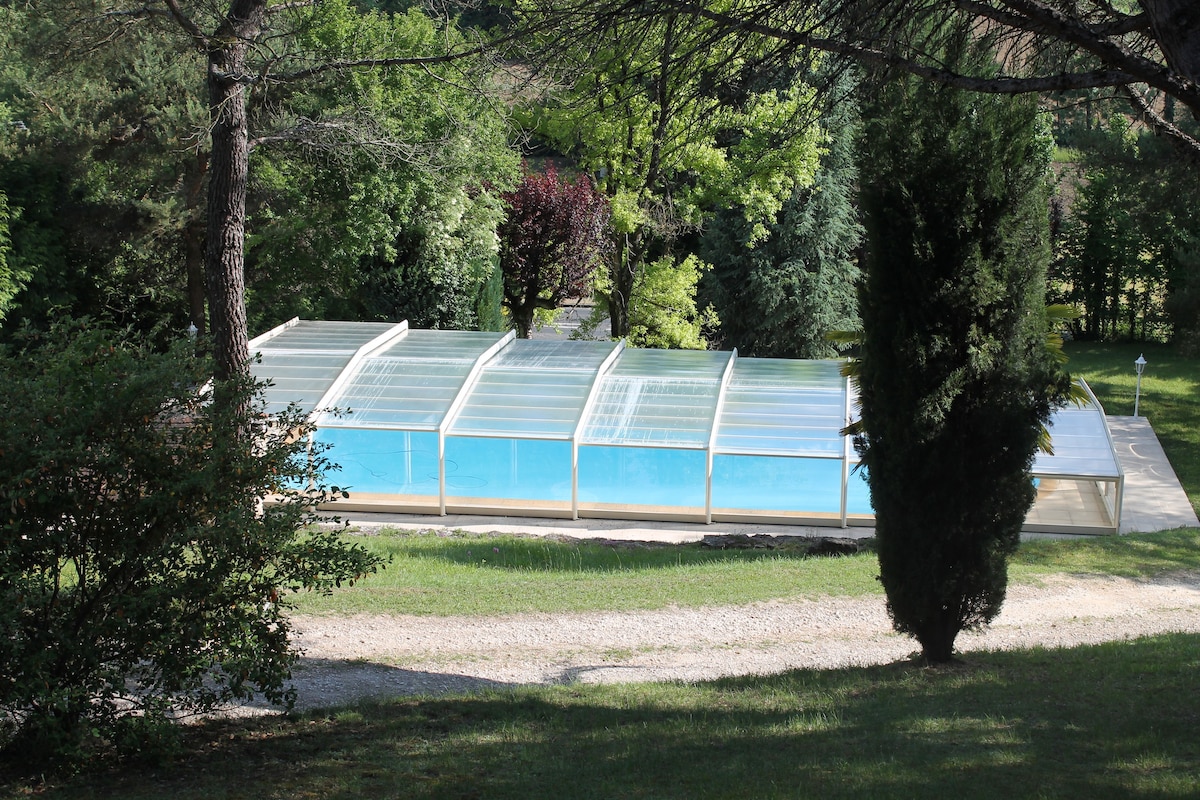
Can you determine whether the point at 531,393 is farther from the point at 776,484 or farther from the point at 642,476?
the point at 776,484

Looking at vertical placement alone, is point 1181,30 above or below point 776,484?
above

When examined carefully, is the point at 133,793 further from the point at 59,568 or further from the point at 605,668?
the point at 605,668

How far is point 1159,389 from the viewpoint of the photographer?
29.2m

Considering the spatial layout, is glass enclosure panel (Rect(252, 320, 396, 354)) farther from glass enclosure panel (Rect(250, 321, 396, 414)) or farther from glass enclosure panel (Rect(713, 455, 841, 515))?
glass enclosure panel (Rect(713, 455, 841, 515))

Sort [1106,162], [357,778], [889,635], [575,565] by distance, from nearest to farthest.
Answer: [357,778] < [889,635] < [575,565] < [1106,162]

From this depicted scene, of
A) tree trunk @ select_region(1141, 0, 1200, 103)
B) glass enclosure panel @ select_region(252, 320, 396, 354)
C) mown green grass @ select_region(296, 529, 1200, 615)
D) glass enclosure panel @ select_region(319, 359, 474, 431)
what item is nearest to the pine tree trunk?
tree trunk @ select_region(1141, 0, 1200, 103)

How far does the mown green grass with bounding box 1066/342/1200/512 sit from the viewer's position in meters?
23.2

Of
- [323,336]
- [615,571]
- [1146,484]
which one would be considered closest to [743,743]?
[615,571]

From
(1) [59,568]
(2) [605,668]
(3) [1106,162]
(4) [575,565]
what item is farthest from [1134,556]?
(1) [59,568]

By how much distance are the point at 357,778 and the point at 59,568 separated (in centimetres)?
207

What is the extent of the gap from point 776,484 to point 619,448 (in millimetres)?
2665

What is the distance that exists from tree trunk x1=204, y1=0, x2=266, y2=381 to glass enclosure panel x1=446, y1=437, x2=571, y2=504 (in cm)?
463

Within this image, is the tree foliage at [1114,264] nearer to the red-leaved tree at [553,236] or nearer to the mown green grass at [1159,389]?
the mown green grass at [1159,389]

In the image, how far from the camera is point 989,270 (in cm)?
784
